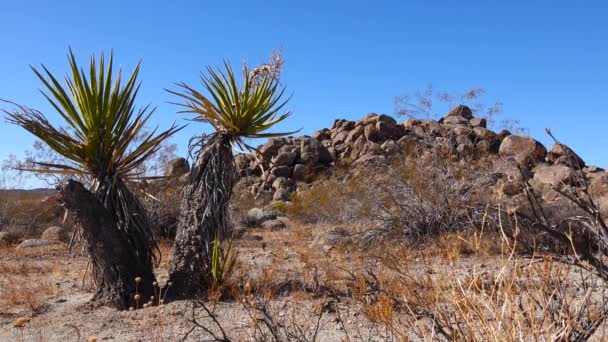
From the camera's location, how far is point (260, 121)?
20.9ft

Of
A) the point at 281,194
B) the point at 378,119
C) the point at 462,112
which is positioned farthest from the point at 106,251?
the point at 462,112

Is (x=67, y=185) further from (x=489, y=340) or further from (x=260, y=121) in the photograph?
(x=489, y=340)

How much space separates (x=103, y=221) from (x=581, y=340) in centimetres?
453

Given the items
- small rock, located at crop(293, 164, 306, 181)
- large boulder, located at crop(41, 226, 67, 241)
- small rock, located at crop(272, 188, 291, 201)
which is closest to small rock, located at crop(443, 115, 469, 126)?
small rock, located at crop(293, 164, 306, 181)

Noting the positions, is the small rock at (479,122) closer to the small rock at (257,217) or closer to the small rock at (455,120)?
the small rock at (455,120)

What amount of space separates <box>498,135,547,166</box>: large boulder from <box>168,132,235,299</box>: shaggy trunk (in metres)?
18.9

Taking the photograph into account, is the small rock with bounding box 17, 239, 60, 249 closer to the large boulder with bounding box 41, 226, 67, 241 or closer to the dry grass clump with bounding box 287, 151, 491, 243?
the large boulder with bounding box 41, 226, 67, 241

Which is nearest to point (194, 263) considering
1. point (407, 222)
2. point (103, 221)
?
point (103, 221)

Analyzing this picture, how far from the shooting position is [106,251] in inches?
222

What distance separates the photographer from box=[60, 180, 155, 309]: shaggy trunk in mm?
5559

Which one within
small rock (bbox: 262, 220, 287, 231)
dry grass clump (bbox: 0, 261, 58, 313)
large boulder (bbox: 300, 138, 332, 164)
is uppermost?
large boulder (bbox: 300, 138, 332, 164)

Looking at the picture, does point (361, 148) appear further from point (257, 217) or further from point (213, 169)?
point (213, 169)

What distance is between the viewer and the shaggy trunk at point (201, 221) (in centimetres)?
609

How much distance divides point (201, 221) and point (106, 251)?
101 cm
